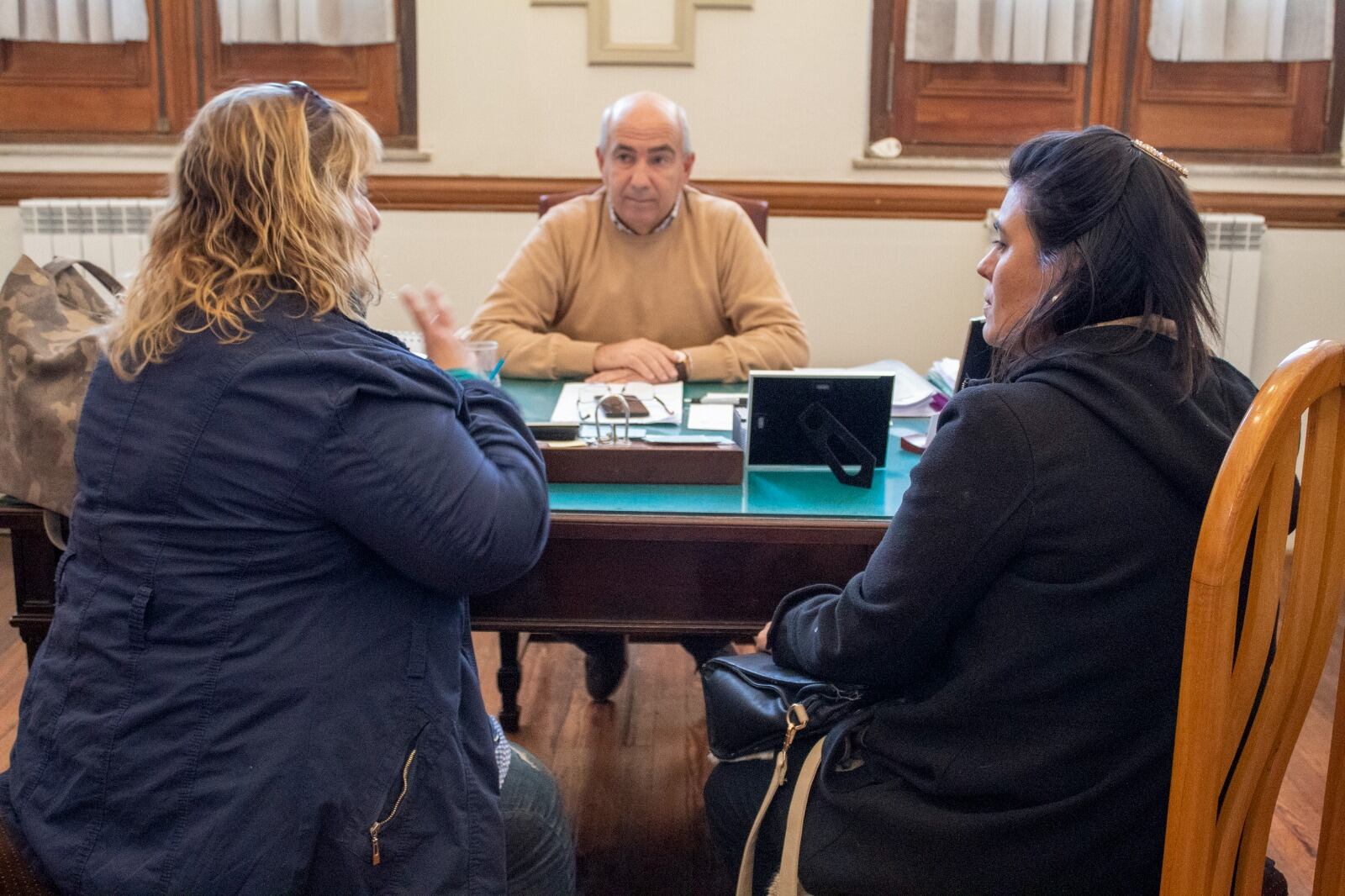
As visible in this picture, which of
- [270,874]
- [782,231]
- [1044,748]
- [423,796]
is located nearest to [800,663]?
[1044,748]

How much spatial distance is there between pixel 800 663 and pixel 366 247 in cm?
65

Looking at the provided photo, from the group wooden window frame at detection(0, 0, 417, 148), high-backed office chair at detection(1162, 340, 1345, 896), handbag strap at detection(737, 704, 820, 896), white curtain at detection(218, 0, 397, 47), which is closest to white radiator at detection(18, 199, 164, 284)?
wooden window frame at detection(0, 0, 417, 148)

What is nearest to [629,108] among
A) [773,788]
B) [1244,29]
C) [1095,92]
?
[1095,92]

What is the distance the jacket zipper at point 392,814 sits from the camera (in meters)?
1.22

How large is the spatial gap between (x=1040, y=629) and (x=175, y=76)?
3331 mm

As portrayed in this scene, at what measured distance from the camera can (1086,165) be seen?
4.14ft

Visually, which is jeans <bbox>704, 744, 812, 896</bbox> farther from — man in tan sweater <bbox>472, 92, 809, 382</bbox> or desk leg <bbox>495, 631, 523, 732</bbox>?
man in tan sweater <bbox>472, 92, 809, 382</bbox>

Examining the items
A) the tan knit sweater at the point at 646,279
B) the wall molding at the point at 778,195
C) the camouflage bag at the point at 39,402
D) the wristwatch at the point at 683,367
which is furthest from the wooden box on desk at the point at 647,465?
the wall molding at the point at 778,195

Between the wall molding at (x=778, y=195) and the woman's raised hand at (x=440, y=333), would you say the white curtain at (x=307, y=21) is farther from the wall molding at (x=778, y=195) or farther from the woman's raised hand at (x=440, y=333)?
the woman's raised hand at (x=440, y=333)

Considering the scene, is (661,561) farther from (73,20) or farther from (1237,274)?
(73,20)

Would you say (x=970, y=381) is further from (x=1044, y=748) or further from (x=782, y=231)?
(x=782, y=231)

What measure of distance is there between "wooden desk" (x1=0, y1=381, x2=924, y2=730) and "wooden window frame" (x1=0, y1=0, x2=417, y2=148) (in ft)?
7.62

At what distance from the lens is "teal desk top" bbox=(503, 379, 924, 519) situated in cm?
165

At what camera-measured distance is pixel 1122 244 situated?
1245 millimetres
